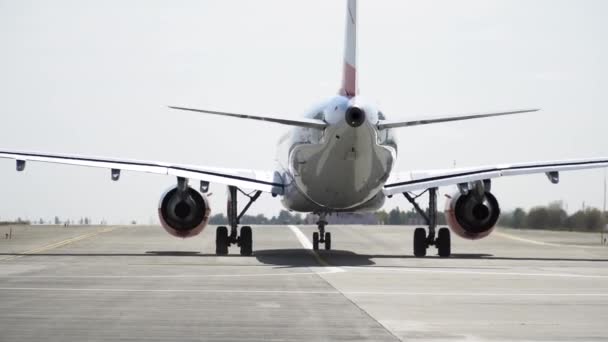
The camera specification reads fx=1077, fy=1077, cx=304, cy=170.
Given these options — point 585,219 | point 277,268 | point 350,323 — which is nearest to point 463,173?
point 277,268

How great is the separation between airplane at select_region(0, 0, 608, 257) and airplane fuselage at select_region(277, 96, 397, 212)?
0.10ft

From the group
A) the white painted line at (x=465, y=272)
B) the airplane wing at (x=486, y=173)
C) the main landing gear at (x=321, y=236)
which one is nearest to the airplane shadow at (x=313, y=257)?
the main landing gear at (x=321, y=236)

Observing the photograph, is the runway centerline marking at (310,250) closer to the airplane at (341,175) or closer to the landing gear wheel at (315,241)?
the landing gear wheel at (315,241)

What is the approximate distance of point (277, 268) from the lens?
27.9 metres

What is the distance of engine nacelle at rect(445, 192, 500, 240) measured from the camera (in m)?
36.6

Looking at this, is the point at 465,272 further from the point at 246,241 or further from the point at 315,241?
the point at 315,241

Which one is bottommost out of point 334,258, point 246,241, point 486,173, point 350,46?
point 334,258

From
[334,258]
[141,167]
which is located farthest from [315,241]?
[141,167]

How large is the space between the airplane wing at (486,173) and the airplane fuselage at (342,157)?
1264 millimetres

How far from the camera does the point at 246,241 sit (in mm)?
36188

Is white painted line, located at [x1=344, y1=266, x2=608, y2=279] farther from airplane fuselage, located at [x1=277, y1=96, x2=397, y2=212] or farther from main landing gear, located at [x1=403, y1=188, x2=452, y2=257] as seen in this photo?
main landing gear, located at [x1=403, y1=188, x2=452, y2=257]

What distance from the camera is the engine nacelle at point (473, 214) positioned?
36.6 m

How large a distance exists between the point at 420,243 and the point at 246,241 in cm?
608

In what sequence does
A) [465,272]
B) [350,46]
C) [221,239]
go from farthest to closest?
[221,239], [350,46], [465,272]
